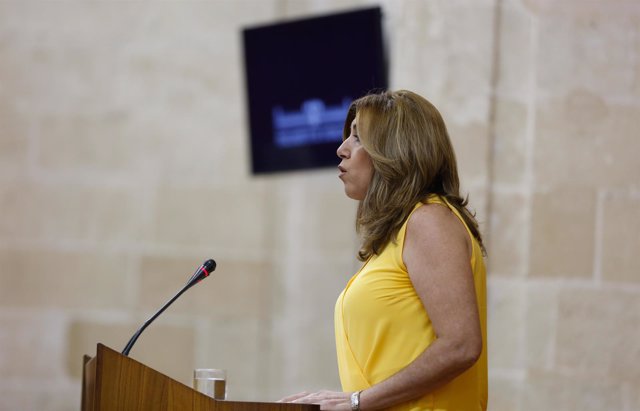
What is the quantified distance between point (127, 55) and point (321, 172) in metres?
1.21

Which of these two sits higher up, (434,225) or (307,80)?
(307,80)

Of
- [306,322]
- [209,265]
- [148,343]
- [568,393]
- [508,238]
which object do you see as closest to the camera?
[209,265]

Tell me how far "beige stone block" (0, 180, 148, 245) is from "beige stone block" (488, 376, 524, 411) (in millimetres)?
2334

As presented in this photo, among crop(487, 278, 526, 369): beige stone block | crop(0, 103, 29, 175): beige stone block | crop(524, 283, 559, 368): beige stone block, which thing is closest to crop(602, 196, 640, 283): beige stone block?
crop(524, 283, 559, 368): beige stone block

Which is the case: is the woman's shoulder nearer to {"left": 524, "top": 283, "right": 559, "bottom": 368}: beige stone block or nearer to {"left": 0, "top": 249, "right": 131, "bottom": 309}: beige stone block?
{"left": 524, "top": 283, "right": 559, "bottom": 368}: beige stone block

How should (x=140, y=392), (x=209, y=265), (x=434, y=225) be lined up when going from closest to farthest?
(x=140, y=392) < (x=434, y=225) < (x=209, y=265)

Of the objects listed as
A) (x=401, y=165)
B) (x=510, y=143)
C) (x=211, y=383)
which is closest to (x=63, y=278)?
(x=510, y=143)

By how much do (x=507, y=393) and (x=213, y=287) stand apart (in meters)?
2.05

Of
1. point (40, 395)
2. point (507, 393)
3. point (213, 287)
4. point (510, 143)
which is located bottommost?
point (40, 395)

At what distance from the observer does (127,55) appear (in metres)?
5.44

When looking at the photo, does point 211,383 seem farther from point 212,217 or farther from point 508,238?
point 212,217

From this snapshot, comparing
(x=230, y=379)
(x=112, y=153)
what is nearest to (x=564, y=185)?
(x=230, y=379)

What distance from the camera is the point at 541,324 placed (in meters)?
3.74

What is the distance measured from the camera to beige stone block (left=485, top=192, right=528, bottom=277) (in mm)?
3779
